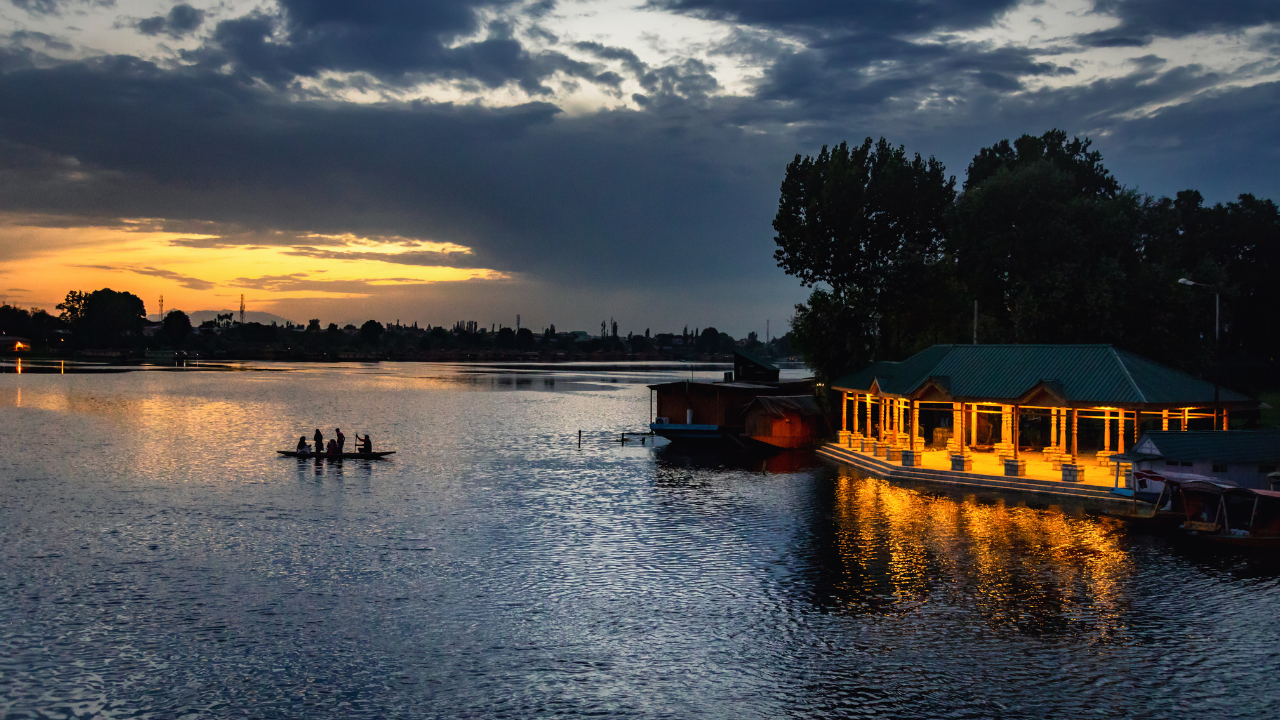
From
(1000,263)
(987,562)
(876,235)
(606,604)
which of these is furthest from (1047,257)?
(606,604)

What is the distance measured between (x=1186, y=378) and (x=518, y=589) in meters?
33.2

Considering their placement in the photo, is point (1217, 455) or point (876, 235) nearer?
point (1217, 455)

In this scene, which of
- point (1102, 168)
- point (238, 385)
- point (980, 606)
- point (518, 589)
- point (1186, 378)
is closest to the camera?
point (980, 606)

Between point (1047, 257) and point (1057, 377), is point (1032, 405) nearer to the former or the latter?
point (1057, 377)

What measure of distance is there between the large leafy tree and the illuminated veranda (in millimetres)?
15439

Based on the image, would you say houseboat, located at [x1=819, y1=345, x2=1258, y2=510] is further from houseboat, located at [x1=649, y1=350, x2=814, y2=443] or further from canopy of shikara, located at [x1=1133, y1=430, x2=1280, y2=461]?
houseboat, located at [x1=649, y1=350, x2=814, y2=443]

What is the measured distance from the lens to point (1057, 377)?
4103cm

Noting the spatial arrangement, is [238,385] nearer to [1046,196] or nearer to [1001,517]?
[1046,196]

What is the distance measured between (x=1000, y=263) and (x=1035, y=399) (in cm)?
2253

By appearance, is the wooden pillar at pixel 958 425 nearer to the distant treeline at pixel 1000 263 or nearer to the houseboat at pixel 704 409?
the distant treeline at pixel 1000 263

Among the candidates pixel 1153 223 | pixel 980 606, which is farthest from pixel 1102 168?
pixel 980 606

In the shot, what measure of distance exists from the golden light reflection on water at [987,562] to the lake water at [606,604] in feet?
0.43

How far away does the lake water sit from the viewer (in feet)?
55.4

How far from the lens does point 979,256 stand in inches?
2398
